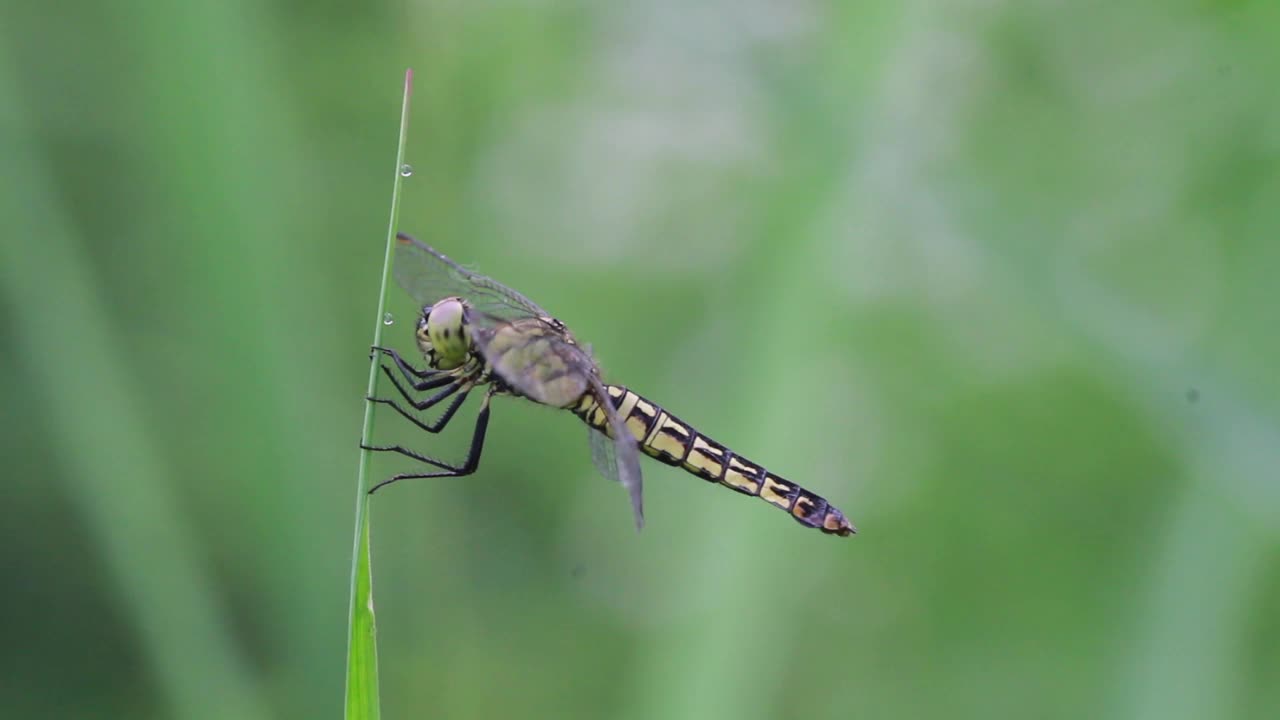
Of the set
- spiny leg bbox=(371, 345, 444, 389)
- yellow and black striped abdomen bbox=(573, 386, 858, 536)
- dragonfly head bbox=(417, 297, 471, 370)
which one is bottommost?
spiny leg bbox=(371, 345, 444, 389)

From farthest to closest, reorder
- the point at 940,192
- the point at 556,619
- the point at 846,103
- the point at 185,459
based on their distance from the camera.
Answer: the point at 556,619, the point at 940,192, the point at 185,459, the point at 846,103

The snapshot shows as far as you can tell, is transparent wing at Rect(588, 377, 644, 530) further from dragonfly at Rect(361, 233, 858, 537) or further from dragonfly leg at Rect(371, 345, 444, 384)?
dragonfly leg at Rect(371, 345, 444, 384)

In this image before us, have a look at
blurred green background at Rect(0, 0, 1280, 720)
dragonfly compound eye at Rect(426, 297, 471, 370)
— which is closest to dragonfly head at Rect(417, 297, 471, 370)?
dragonfly compound eye at Rect(426, 297, 471, 370)

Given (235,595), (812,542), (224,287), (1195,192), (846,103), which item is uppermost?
(1195,192)

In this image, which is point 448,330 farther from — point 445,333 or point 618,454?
point 618,454

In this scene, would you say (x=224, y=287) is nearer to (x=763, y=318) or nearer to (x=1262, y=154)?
(x=763, y=318)

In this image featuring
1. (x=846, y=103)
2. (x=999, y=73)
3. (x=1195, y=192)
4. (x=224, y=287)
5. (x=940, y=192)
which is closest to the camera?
(x=224, y=287)

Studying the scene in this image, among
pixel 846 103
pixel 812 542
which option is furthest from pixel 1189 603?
pixel 846 103

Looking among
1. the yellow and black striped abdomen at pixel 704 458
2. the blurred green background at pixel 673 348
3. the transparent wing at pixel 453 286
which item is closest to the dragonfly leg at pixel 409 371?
the transparent wing at pixel 453 286
